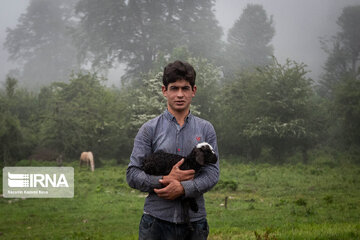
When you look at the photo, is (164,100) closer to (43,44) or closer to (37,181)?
(37,181)

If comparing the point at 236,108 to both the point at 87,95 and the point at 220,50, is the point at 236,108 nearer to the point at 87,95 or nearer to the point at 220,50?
the point at 87,95

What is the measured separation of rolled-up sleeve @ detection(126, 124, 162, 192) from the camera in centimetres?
312

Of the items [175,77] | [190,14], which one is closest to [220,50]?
[190,14]

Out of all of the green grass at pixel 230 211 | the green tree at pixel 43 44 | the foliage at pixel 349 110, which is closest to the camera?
the green grass at pixel 230 211

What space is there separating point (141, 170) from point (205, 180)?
0.56 m

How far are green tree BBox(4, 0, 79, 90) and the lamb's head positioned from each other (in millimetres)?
65733

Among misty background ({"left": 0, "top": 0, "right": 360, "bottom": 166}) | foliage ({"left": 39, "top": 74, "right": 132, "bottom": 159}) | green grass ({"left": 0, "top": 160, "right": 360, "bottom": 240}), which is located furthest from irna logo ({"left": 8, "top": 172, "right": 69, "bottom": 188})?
foliage ({"left": 39, "top": 74, "right": 132, "bottom": 159})

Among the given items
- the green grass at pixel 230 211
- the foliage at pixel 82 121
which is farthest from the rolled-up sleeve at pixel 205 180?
the foliage at pixel 82 121

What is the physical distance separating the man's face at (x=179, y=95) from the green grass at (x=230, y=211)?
12.6 ft

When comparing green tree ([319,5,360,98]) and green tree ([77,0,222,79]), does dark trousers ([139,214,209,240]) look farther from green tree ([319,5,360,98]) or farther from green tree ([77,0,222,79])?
green tree ([77,0,222,79])

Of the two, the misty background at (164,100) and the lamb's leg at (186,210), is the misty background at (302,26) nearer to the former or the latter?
the misty background at (164,100)

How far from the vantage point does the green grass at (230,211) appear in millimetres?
8531

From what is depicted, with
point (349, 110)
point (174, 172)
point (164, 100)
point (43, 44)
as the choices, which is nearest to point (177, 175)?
point (174, 172)

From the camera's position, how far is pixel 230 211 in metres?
11.7
